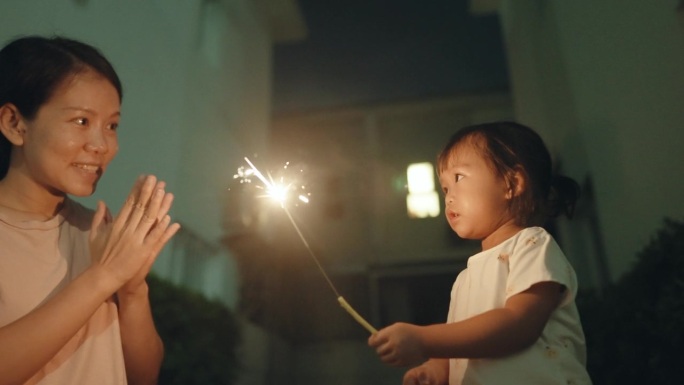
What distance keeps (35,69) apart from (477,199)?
1.48 meters

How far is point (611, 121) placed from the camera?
4141mm

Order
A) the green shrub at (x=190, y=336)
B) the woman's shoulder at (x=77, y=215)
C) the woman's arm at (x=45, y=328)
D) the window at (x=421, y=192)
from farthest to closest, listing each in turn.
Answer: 1. the window at (x=421, y=192)
2. the green shrub at (x=190, y=336)
3. the woman's shoulder at (x=77, y=215)
4. the woman's arm at (x=45, y=328)

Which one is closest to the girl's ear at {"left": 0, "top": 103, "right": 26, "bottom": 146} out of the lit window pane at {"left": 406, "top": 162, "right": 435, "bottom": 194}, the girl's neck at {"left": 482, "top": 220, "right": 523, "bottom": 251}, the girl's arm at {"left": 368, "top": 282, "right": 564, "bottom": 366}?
the girl's arm at {"left": 368, "top": 282, "right": 564, "bottom": 366}

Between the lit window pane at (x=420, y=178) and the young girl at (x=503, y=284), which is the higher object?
the lit window pane at (x=420, y=178)

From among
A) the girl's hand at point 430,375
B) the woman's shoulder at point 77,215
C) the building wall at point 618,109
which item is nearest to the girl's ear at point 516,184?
the girl's hand at point 430,375

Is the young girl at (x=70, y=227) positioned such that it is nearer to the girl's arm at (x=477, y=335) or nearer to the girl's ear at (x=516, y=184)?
the girl's arm at (x=477, y=335)

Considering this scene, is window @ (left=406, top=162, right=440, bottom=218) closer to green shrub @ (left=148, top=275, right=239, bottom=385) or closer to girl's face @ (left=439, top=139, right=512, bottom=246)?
green shrub @ (left=148, top=275, right=239, bottom=385)

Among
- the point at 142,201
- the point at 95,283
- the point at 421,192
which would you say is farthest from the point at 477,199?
the point at 421,192

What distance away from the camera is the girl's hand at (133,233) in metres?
1.36

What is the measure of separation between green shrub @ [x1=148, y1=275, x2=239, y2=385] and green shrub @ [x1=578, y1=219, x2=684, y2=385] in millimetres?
3195

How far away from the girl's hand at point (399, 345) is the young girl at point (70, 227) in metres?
0.71

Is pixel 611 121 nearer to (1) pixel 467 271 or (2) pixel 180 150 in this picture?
(1) pixel 467 271

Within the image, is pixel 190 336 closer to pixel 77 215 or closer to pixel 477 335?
pixel 77 215

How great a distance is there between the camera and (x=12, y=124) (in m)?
1.51
